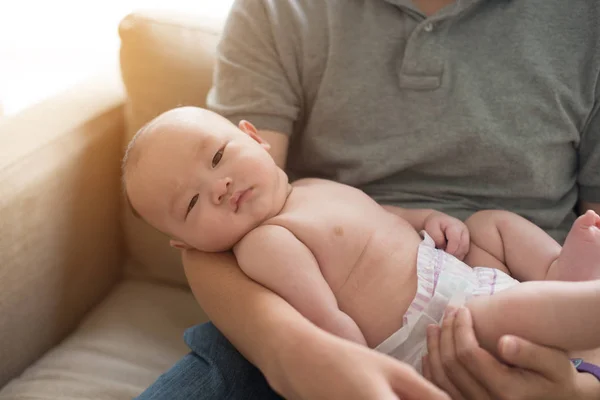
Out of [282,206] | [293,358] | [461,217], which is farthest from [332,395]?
[461,217]

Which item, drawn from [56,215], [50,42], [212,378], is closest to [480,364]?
[212,378]

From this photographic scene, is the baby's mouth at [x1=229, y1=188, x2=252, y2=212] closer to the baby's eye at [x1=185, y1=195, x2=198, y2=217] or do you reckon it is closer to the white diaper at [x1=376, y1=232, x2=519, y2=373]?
the baby's eye at [x1=185, y1=195, x2=198, y2=217]

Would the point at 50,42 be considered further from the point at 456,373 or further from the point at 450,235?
the point at 456,373

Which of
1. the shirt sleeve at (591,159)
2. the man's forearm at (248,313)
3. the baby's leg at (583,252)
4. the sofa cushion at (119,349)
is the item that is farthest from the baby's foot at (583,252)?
the sofa cushion at (119,349)

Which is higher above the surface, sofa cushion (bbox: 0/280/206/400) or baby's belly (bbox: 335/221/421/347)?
baby's belly (bbox: 335/221/421/347)

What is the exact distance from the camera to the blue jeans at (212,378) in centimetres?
83

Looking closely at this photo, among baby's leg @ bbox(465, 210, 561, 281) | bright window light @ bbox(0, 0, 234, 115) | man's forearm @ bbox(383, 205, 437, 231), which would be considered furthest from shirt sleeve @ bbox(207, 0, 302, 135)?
bright window light @ bbox(0, 0, 234, 115)

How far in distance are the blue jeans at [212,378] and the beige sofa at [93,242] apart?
184 mm

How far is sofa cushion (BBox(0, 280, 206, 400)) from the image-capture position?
0.99m

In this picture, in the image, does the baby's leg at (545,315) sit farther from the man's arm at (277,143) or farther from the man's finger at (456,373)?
the man's arm at (277,143)

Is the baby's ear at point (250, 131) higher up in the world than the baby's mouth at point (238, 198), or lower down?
higher up

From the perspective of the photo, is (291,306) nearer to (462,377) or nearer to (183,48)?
(462,377)

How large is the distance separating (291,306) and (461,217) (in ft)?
1.23

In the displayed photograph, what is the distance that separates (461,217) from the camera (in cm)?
101
